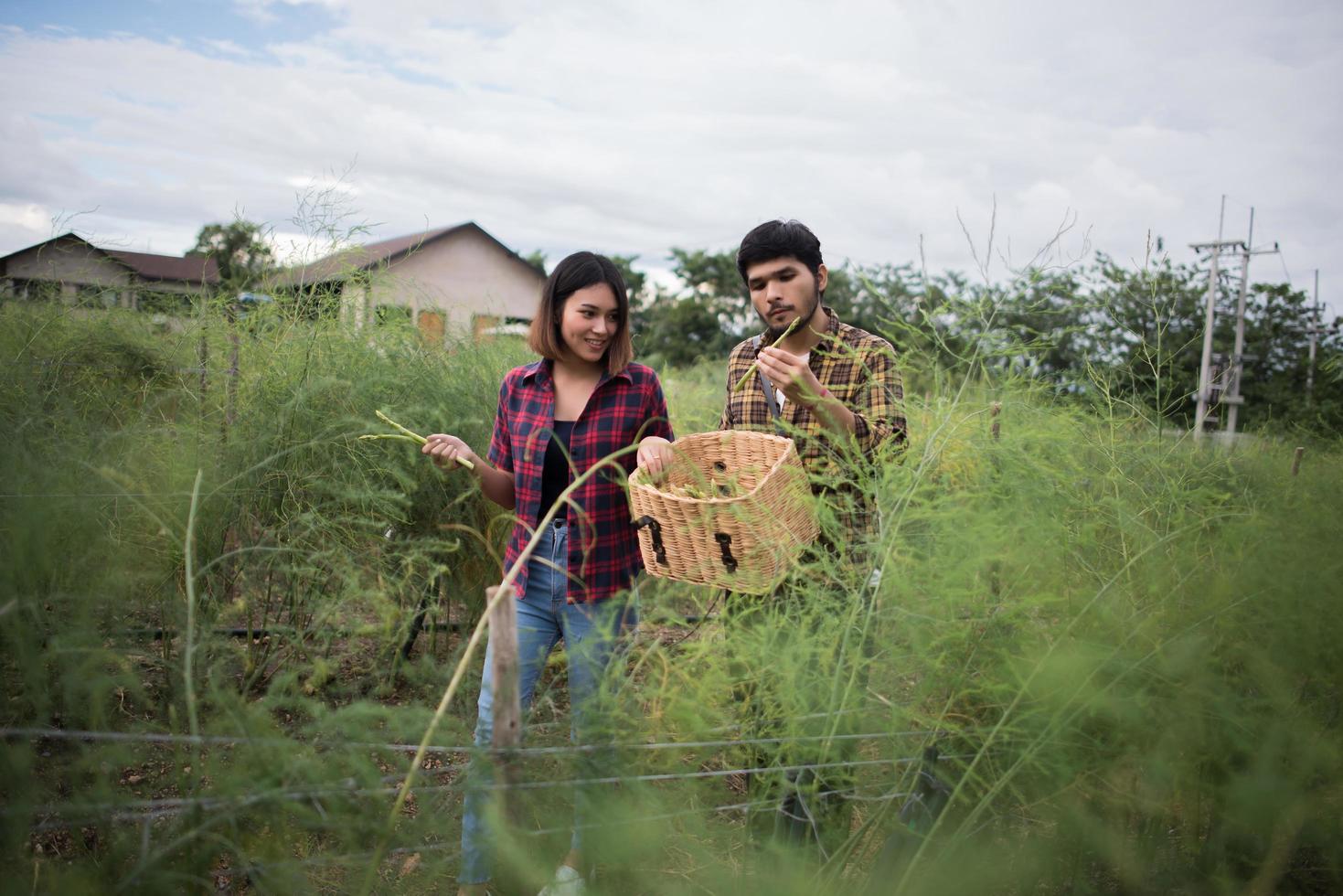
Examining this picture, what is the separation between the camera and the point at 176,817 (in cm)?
148

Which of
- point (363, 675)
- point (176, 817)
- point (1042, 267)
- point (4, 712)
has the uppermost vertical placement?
point (1042, 267)

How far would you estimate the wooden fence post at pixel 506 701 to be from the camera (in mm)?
1283

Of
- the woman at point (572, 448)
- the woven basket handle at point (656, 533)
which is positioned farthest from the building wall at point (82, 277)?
the woven basket handle at point (656, 533)

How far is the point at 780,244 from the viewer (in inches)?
80.0

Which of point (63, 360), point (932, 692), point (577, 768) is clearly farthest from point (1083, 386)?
point (63, 360)

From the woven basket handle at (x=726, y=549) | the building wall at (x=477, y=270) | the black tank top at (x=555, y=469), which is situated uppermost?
the building wall at (x=477, y=270)

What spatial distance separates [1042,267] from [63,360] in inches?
139

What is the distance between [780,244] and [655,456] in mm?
616

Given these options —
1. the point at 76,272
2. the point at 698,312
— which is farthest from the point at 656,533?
the point at 698,312

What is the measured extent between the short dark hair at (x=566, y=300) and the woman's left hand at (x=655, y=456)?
1.01 feet

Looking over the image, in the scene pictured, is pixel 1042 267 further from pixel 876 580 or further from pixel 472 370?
pixel 472 370

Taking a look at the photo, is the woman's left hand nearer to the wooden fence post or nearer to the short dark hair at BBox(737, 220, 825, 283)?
the short dark hair at BBox(737, 220, 825, 283)

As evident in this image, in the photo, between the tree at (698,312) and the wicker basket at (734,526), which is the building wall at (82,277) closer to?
the wicker basket at (734,526)

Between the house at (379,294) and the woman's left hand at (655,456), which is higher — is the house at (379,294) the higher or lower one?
the higher one
